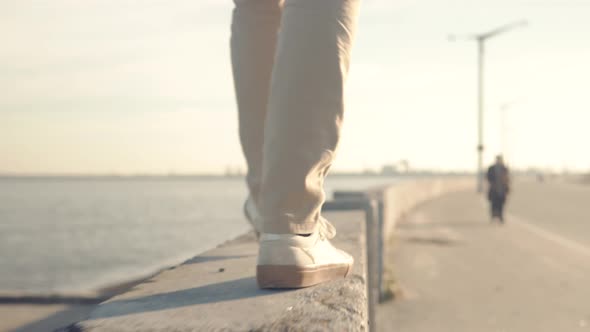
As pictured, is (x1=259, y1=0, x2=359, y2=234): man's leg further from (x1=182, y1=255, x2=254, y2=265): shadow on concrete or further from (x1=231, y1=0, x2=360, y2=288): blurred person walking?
(x1=182, y1=255, x2=254, y2=265): shadow on concrete

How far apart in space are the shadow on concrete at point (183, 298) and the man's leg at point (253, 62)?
74 cm

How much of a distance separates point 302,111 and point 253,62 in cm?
74

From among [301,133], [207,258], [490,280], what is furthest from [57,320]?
[301,133]

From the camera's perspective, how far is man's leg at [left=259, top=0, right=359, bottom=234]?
202 cm

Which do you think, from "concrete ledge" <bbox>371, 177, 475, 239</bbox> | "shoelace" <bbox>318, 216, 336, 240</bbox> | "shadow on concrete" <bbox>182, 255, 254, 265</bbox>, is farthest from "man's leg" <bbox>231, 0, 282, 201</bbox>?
"concrete ledge" <bbox>371, 177, 475, 239</bbox>

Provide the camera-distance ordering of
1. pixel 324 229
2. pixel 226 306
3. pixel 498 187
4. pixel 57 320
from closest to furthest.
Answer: pixel 226 306, pixel 324 229, pixel 57 320, pixel 498 187

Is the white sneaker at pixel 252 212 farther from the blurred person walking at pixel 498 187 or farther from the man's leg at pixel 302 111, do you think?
the blurred person walking at pixel 498 187

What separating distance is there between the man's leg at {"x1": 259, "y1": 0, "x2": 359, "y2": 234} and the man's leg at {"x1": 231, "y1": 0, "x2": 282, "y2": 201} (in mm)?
591

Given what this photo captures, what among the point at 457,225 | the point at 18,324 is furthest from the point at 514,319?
Answer: the point at 457,225

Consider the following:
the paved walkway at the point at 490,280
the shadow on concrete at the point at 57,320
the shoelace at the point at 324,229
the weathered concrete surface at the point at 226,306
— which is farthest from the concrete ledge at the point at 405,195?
the weathered concrete surface at the point at 226,306

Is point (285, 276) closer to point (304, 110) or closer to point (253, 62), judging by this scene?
point (304, 110)

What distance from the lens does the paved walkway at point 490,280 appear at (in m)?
5.61

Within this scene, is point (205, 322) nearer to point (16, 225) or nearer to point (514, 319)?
point (514, 319)

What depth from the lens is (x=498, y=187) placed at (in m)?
16.4
